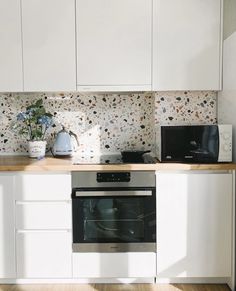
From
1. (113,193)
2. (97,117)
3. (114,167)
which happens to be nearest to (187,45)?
(97,117)

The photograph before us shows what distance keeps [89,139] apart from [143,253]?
1.06m

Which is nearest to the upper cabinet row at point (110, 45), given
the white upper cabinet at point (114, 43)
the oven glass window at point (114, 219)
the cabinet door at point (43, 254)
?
the white upper cabinet at point (114, 43)

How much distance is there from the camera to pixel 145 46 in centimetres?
251

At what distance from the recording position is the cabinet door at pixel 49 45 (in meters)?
2.49

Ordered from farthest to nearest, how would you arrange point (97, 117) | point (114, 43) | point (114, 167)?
point (97, 117) → point (114, 43) → point (114, 167)

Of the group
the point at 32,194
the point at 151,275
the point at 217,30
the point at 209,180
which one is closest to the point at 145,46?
the point at 217,30

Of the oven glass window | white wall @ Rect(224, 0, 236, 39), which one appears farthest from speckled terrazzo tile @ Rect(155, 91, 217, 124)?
the oven glass window

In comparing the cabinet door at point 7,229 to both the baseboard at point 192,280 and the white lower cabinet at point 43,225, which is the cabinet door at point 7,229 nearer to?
the white lower cabinet at point 43,225

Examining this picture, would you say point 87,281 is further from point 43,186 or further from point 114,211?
point 43,186

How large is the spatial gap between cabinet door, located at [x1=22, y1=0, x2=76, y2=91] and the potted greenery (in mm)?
230

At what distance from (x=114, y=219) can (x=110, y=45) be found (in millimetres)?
1254

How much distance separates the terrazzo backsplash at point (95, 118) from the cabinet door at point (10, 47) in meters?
0.35

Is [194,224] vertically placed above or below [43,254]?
above

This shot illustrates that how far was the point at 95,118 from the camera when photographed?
A: 9.54 feet
